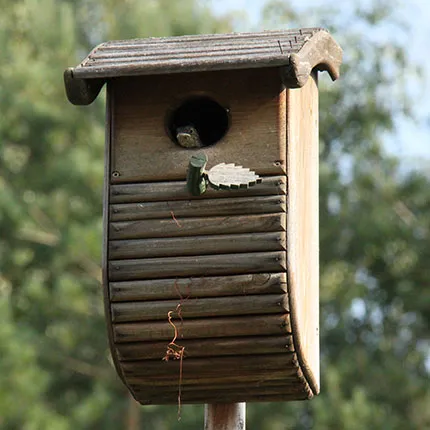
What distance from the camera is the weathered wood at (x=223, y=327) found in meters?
4.66

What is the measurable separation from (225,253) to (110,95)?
0.68 meters

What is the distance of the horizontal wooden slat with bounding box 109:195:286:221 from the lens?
15.5 ft

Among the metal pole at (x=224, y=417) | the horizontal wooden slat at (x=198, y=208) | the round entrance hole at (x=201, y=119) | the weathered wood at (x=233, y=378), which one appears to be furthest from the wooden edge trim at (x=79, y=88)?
the metal pole at (x=224, y=417)

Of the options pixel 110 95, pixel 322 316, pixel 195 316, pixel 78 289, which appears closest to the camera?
pixel 195 316

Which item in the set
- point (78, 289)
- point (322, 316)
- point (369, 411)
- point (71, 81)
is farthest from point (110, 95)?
point (322, 316)

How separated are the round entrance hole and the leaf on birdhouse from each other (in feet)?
0.96

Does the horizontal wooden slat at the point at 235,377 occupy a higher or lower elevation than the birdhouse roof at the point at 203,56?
lower

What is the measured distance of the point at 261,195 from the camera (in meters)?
4.73

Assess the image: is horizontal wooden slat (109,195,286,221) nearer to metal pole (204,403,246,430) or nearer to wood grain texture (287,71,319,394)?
wood grain texture (287,71,319,394)

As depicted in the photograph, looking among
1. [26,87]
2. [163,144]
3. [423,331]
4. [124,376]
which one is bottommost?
[124,376]

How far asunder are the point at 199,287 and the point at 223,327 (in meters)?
0.14

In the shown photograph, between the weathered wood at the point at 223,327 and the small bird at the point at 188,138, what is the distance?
574 millimetres

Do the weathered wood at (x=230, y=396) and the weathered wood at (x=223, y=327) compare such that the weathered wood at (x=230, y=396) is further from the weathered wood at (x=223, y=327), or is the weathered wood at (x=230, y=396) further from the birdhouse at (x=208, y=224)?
the weathered wood at (x=223, y=327)

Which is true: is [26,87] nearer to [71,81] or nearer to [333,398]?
[333,398]
